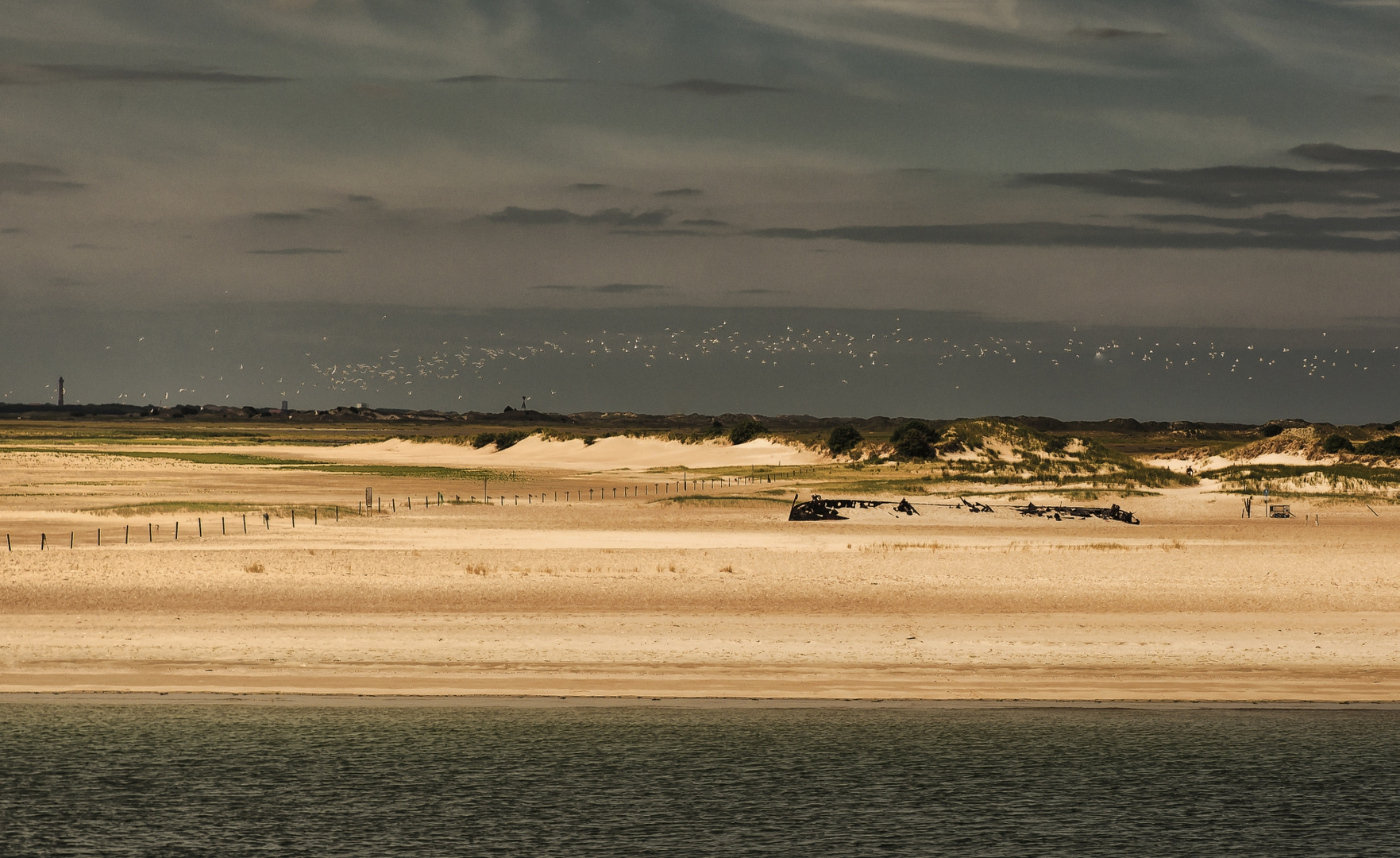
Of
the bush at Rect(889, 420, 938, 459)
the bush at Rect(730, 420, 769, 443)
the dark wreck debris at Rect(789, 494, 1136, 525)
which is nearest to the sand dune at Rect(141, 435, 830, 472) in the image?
the bush at Rect(730, 420, 769, 443)

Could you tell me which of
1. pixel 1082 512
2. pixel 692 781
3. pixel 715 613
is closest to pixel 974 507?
pixel 1082 512

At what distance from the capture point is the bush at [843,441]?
136 m

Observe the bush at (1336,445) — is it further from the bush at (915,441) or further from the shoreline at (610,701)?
the shoreline at (610,701)

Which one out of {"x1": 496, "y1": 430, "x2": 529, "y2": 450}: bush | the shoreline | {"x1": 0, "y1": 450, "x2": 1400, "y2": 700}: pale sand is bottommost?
the shoreline

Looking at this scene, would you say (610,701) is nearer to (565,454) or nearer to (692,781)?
(692,781)

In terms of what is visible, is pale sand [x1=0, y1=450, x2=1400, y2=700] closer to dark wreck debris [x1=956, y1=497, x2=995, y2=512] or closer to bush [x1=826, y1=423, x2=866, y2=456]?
dark wreck debris [x1=956, y1=497, x2=995, y2=512]

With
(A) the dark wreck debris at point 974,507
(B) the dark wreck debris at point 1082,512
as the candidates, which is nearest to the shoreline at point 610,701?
(B) the dark wreck debris at point 1082,512

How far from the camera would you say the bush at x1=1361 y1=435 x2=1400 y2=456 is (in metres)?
102

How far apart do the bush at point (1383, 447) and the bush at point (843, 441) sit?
4550 centimetres

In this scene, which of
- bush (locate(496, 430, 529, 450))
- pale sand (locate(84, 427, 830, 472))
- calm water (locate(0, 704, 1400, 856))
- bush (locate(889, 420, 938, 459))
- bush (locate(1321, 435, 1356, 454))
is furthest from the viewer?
bush (locate(496, 430, 529, 450))

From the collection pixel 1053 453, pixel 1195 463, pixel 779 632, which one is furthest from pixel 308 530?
pixel 1195 463

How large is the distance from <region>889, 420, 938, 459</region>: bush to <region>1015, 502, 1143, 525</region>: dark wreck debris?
170 feet

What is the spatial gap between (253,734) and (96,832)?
4.52m

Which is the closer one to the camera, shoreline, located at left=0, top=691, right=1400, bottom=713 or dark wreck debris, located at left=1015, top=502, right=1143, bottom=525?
shoreline, located at left=0, top=691, right=1400, bottom=713
